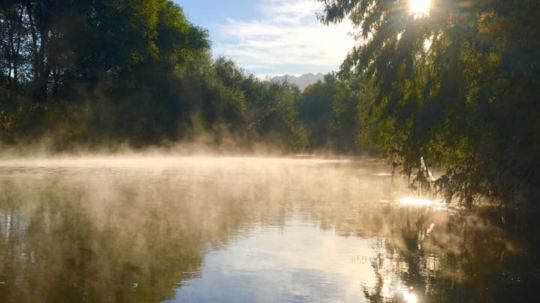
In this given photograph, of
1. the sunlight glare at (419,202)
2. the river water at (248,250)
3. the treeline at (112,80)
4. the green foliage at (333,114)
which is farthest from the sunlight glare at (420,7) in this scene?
the green foliage at (333,114)

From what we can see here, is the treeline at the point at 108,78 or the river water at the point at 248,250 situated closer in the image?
the river water at the point at 248,250

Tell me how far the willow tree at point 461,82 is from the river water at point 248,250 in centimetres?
158

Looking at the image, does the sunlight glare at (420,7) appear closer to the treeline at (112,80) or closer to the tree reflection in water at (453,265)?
the tree reflection in water at (453,265)

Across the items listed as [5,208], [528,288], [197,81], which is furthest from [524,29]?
[197,81]

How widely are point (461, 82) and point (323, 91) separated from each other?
5060 inches

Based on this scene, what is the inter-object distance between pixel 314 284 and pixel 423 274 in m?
2.15

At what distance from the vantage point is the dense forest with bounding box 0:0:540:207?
16.0m

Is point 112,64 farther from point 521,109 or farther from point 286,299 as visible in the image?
point 286,299

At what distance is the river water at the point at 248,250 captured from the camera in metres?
9.85

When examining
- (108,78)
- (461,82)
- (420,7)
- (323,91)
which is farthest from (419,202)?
(323,91)

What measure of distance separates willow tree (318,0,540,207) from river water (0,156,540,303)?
1576mm

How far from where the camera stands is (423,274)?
37.1 feet

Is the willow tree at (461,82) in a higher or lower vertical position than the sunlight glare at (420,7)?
lower

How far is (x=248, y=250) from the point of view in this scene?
515 inches
